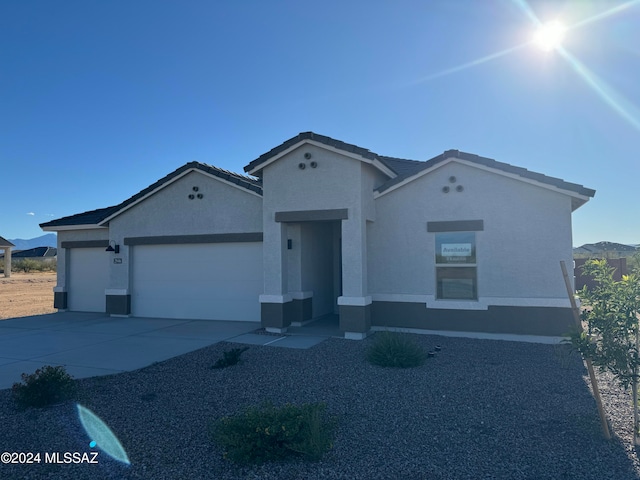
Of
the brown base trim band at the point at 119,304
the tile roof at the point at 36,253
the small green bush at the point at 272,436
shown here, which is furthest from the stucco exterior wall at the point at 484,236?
the tile roof at the point at 36,253

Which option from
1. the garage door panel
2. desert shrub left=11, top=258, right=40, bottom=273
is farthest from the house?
desert shrub left=11, top=258, right=40, bottom=273

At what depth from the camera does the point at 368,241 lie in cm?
1162

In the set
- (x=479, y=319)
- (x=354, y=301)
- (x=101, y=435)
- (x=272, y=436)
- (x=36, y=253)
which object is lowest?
(x=101, y=435)

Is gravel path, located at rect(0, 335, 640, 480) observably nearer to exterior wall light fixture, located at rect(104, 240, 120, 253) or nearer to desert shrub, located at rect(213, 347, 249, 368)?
desert shrub, located at rect(213, 347, 249, 368)

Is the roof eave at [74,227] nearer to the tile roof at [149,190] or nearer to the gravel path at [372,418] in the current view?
the tile roof at [149,190]

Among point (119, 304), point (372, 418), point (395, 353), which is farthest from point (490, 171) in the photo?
point (119, 304)

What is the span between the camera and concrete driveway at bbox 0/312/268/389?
8.28 meters

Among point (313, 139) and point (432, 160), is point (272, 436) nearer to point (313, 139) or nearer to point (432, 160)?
point (313, 139)

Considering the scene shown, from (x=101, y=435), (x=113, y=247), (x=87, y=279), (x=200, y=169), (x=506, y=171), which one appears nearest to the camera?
(x=101, y=435)

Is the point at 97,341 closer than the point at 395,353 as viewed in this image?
No

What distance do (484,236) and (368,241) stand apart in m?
2.85

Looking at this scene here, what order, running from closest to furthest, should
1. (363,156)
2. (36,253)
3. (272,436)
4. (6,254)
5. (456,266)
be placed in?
1. (272,436)
2. (363,156)
3. (456,266)
4. (6,254)
5. (36,253)

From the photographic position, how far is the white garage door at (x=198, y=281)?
13242mm

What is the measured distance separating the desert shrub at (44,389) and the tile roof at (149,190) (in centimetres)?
752
